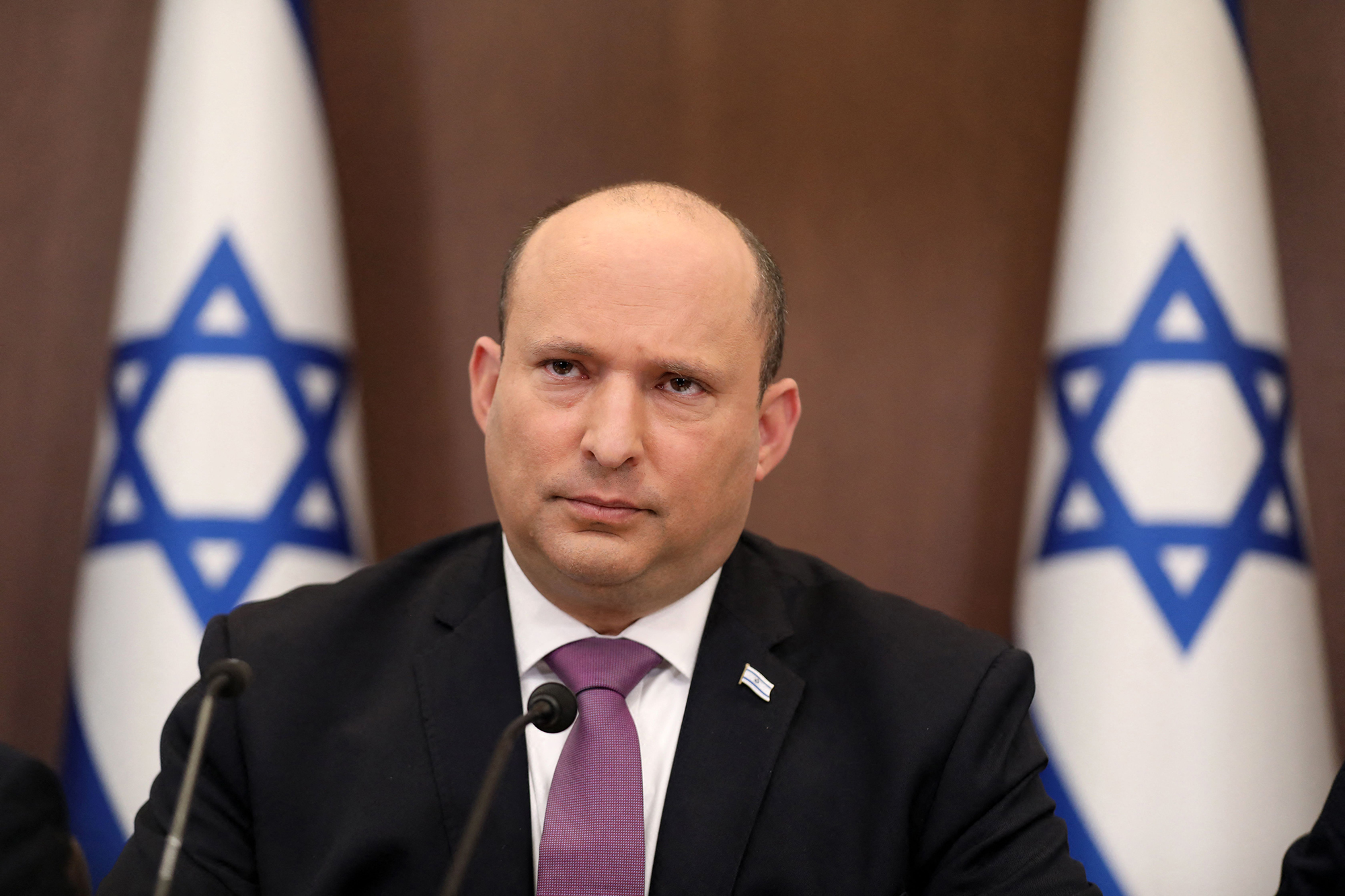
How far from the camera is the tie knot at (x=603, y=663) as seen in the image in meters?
1.75

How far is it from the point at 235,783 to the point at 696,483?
77 centimetres

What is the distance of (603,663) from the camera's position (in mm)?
1762

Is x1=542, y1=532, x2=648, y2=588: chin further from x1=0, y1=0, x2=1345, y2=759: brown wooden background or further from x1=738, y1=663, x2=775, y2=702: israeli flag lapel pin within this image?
x1=0, y1=0, x2=1345, y2=759: brown wooden background

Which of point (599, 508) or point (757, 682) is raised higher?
point (599, 508)

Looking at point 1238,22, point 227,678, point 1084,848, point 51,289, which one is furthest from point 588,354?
point 51,289

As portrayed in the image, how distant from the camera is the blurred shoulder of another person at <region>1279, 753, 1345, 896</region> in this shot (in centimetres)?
161

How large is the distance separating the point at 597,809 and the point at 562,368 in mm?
592

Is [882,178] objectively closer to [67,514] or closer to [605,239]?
[605,239]

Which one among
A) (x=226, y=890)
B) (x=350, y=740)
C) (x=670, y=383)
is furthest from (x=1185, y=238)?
(x=226, y=890)

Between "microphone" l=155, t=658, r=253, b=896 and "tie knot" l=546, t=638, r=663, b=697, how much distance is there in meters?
0.58

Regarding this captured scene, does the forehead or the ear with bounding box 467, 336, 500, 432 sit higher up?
the forehead

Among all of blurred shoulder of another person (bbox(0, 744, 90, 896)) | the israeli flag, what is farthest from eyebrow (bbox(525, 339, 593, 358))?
the israeli flag

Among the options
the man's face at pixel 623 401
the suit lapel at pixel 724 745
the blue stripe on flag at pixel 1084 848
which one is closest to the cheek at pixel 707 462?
the man's face at pixel 623 401

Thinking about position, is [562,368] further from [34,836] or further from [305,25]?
[305,25]
